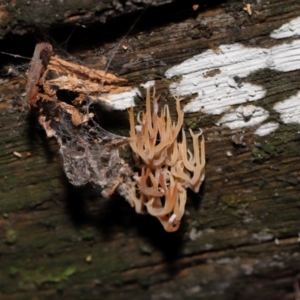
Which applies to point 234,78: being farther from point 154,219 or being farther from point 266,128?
point 154,219

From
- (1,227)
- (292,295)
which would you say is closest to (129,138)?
(1,227)

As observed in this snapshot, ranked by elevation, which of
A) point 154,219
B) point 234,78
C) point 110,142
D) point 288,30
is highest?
point 288,30

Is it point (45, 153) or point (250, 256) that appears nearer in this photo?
point (45, 153)

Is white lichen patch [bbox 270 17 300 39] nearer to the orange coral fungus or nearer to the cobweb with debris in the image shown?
the orange coral fungus

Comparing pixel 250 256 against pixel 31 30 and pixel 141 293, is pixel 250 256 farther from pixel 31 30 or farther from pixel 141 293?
pixel 31 30

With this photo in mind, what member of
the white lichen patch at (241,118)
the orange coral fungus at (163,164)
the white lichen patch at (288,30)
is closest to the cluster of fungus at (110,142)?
the orange coral fungus at (163,164)

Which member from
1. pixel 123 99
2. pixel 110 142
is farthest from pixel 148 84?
pixel 110 142

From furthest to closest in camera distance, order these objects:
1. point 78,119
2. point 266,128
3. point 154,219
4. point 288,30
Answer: point 154,219
point 266,128
point 78,119
point 288,30
